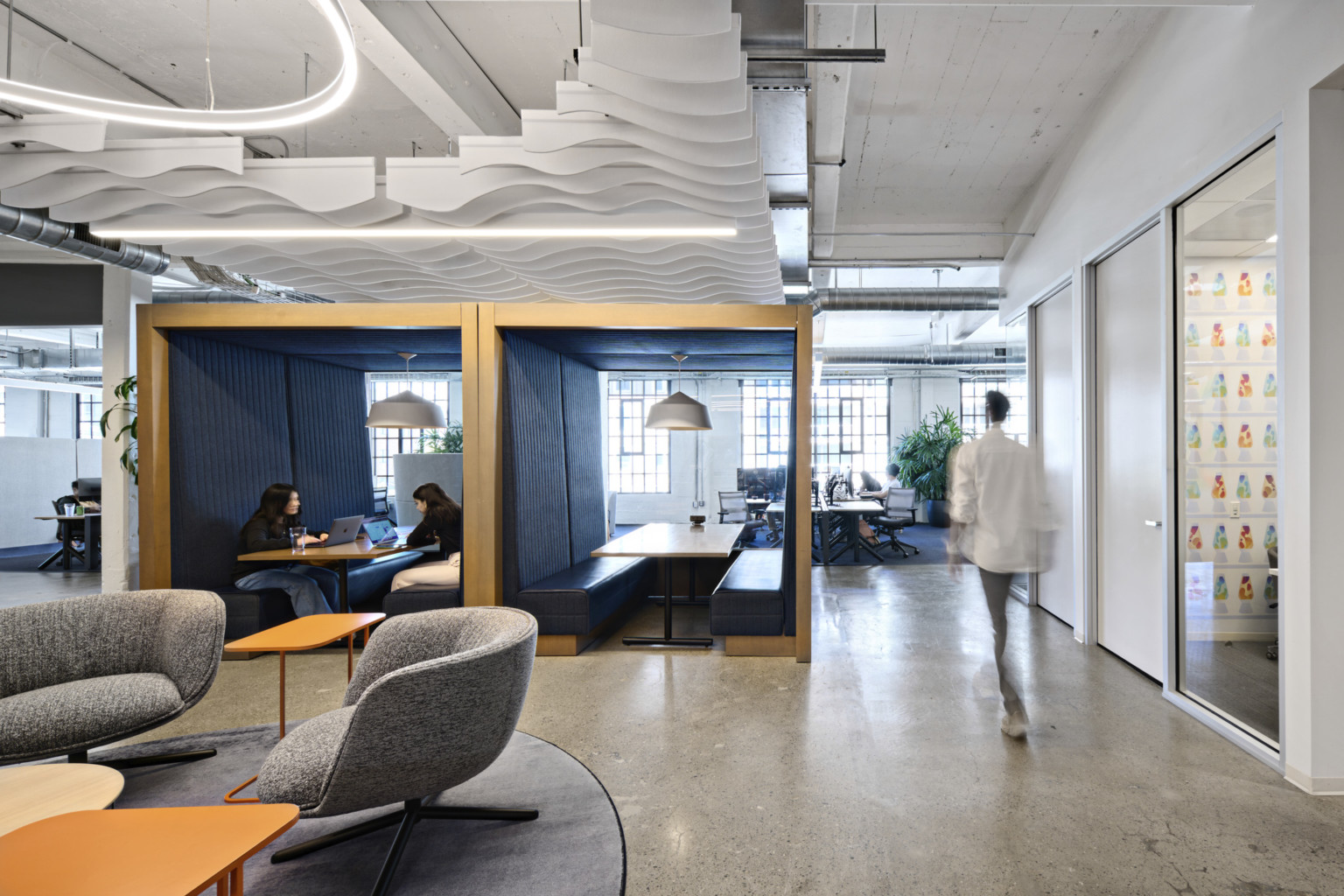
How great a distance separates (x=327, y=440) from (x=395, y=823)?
16.8ft

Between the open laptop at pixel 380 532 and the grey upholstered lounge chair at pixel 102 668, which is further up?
the open laptop at pixel 380 532

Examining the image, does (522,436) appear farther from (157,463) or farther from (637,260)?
(157,463)

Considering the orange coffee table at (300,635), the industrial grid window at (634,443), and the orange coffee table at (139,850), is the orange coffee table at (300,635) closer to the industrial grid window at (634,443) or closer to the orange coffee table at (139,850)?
the orange coffee table at (139,850)

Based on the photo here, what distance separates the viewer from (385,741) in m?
2.16

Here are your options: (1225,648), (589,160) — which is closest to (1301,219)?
(1225,648)

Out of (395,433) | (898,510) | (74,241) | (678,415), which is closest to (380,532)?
(678,415)

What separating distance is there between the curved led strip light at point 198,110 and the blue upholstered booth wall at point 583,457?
411 cm

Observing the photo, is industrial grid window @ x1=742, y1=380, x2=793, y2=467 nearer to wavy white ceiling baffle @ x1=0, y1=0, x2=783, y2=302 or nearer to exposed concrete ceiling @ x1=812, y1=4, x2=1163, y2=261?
exposed concrete ceiling @ x1=812, y1=4, x2=1163, y2=261

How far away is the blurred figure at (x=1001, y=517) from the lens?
3.46 metres

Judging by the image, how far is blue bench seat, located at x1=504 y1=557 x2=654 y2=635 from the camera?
16.1 ft

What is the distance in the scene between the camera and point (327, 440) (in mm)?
6762

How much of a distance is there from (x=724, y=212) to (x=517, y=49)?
70.7 inches

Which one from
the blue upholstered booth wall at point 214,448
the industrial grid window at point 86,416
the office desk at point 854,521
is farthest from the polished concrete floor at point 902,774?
the industrial grid window at point 86,416

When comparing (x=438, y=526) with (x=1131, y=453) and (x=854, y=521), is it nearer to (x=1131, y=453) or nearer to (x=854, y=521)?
(x=1131, y=453)
